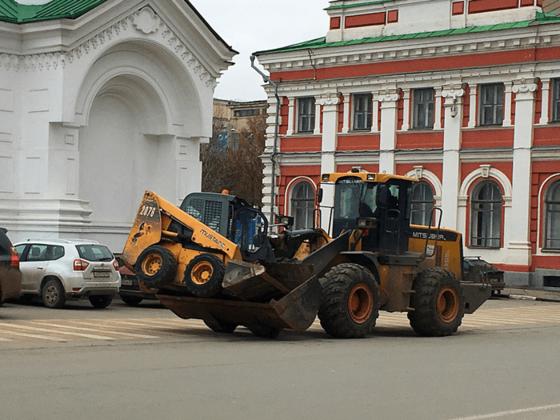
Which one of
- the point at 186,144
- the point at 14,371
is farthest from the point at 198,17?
the point at 14,371

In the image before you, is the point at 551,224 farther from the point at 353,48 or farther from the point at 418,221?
the point at 353,48

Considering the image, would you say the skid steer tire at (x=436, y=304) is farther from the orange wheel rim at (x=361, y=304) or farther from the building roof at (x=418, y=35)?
the building roof at (x=418, y=35)

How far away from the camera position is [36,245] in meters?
26.6

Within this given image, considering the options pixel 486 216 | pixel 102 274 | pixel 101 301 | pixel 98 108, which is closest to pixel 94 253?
pixel 102 274

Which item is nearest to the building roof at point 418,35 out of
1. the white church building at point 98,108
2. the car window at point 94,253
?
the white church building at point 98,108

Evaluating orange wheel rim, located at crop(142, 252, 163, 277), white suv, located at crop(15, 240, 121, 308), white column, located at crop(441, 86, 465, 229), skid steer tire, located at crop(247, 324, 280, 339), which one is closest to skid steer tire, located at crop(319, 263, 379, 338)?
skid steer tire, located at crop(247, 324, 280, 339)

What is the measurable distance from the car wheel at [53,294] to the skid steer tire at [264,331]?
22.4 feet

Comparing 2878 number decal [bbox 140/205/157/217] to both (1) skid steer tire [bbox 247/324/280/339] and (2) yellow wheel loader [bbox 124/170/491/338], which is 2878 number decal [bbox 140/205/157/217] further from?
(1) skid steer tire [bbox 247/324/280/339]

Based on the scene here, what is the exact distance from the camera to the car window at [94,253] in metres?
26.2

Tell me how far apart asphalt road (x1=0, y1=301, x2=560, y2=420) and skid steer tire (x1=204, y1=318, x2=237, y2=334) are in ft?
0.73

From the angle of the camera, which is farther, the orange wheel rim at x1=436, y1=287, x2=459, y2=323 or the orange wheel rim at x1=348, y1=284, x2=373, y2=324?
the orange wheel rim at x1=436, y1=287, x2=459, y2=323

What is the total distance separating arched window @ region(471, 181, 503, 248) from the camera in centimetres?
4488

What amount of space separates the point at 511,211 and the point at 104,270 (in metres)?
21.7

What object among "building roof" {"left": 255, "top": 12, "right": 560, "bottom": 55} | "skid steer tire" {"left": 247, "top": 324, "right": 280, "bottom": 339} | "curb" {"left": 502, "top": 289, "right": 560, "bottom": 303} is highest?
"building roof" {"left": 255, "top": 12, "right": 560, "bottom": 55}
